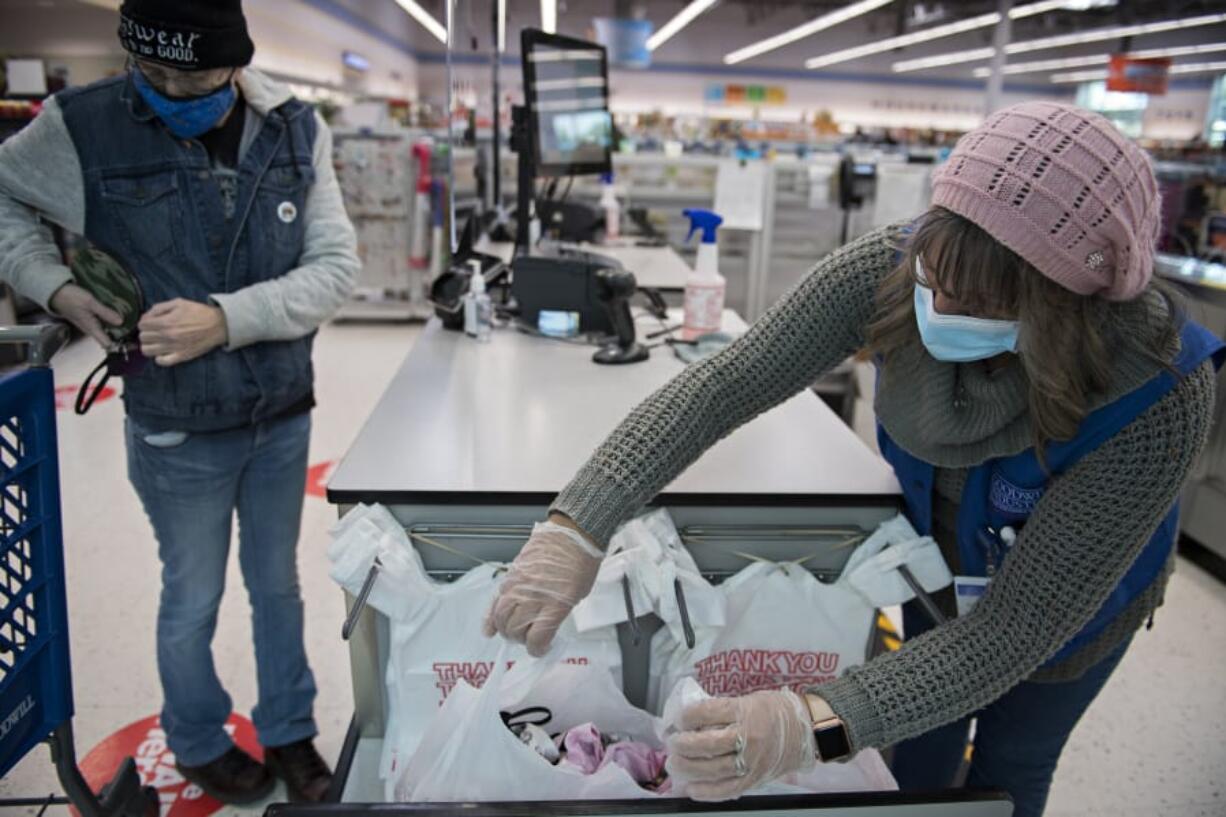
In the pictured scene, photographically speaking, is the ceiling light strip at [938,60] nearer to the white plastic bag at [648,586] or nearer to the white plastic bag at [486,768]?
the white plastic bag at [648,586]

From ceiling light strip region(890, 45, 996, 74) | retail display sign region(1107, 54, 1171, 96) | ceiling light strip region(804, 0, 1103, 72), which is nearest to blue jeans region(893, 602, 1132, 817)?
retail display sign region(1107, 54, 1171, 96)

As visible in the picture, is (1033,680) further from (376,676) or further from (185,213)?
(185,213)

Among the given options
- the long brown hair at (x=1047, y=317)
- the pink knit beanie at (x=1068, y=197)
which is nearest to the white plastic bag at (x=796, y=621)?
the long brown hair at (x=1047, y=317)

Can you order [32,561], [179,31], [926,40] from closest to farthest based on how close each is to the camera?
[32,561] → [179,31] → [926,40]

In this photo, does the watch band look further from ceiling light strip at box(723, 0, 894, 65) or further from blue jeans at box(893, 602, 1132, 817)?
ceiling light strip at box(723, 0, 894, 65)

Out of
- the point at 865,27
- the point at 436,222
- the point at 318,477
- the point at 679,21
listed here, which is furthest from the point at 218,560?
the point at 865,27

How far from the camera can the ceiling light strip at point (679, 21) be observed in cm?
1260

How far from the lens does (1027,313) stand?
0.82 metres

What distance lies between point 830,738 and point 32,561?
95 centimetres

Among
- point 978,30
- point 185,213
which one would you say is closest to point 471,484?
point 185,213

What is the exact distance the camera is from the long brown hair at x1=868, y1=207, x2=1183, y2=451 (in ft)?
2.68

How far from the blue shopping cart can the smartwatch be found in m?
0.90

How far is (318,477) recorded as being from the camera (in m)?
3.31

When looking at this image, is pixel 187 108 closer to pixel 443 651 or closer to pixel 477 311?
pixel 477 311
